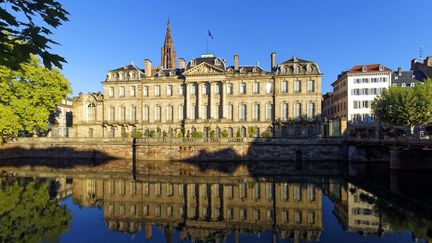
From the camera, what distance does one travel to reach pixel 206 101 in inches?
2231

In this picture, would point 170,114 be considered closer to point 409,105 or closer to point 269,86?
point 269,86

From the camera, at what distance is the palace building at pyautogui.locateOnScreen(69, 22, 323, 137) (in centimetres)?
5397

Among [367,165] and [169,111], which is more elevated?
[169,111]

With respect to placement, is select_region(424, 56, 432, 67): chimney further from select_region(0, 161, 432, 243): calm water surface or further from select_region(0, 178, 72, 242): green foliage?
select_region(0, 178, 72, 242): green foliage

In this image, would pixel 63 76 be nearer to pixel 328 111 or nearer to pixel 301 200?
pixel 301 200

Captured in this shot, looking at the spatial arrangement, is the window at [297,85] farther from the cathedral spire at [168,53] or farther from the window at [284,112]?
the cathedral spire at [168,53]

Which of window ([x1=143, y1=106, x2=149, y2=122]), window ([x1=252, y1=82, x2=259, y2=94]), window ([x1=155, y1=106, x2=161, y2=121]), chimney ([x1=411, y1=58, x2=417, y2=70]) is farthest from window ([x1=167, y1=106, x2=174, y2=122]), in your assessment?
chimney ([x1=411, y1=58, x2=417, y2=70])

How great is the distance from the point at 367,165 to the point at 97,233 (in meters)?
36.4

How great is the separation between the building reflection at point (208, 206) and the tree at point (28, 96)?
1742 cm

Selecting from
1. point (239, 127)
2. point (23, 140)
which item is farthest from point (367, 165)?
point (23, 140)

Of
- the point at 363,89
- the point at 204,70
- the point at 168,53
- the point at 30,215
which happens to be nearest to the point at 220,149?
the point at 204,70

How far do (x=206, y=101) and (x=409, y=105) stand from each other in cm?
3014

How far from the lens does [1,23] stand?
495 cm

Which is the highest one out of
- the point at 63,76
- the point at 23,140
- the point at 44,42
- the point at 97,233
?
the point at 63,76
